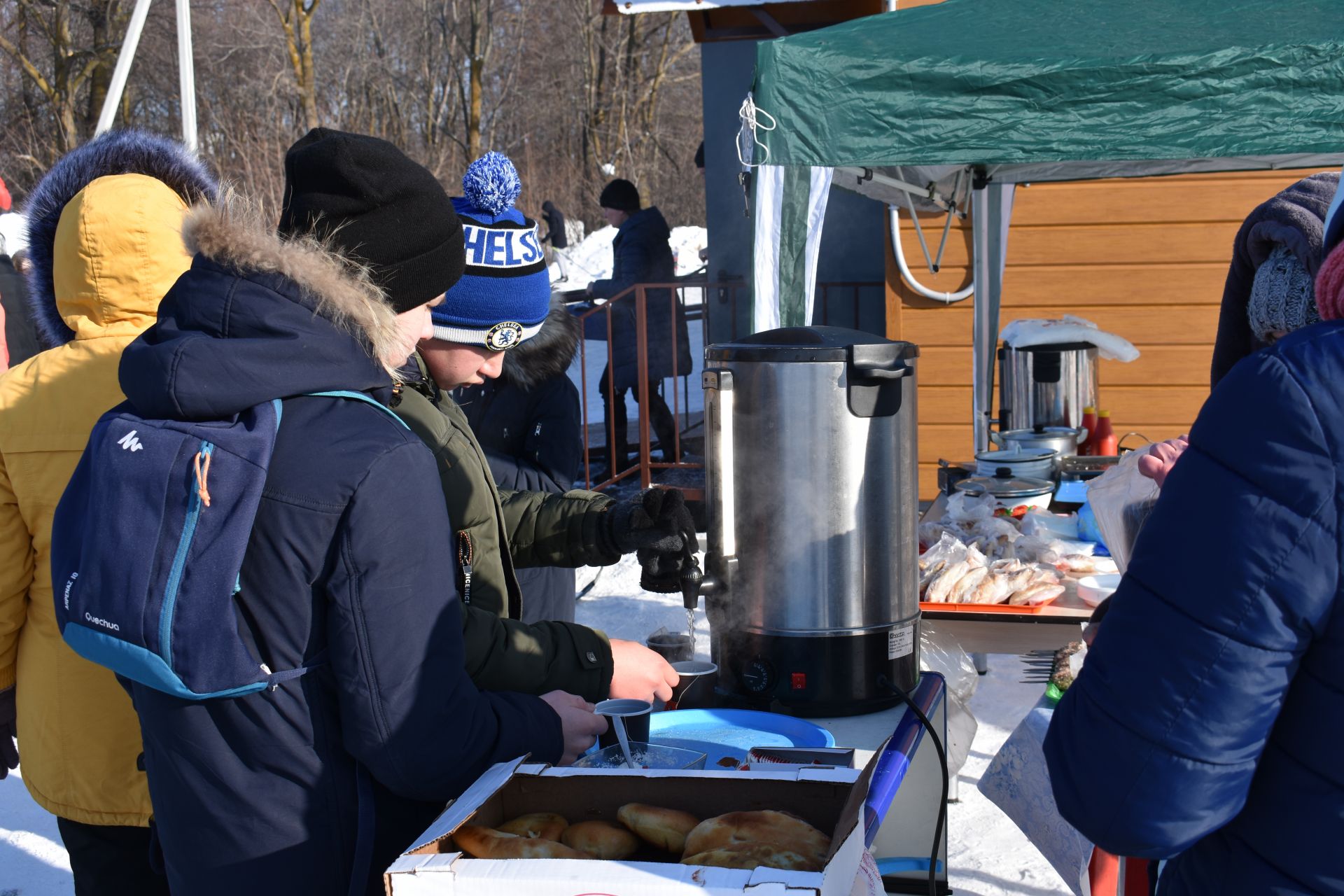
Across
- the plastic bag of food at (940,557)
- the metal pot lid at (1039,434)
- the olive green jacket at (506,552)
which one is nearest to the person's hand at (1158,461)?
the plastic bag of food at (940,557)

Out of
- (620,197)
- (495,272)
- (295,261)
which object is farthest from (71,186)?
(620,197)

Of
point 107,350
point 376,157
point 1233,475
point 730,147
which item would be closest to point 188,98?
point 730,147

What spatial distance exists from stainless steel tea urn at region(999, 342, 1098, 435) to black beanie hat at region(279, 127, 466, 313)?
3.51 metres

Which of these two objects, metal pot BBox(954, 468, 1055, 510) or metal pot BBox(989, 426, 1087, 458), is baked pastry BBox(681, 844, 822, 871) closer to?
metal pot BBox(954, 468, 1055, 510)

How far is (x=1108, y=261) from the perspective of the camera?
22.2 ft

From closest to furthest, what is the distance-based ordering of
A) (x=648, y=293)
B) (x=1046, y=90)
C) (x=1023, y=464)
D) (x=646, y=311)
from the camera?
(x=1046, y=90) → (x=1023, y=464) → (x=646, y=311) → (x=648, y=293)

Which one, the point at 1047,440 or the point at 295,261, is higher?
the point at 295,261

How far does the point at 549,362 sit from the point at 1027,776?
5.48ft

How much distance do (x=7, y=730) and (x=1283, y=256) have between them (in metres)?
2.40

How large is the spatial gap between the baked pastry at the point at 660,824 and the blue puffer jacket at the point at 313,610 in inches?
8.3

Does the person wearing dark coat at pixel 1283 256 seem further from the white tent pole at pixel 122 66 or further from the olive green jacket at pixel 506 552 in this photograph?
the white tent pole at pixel 122 66

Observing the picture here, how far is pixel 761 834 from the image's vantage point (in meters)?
1.13

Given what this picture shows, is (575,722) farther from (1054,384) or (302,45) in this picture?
(302,45)

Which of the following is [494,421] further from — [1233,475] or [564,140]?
[564,140]
